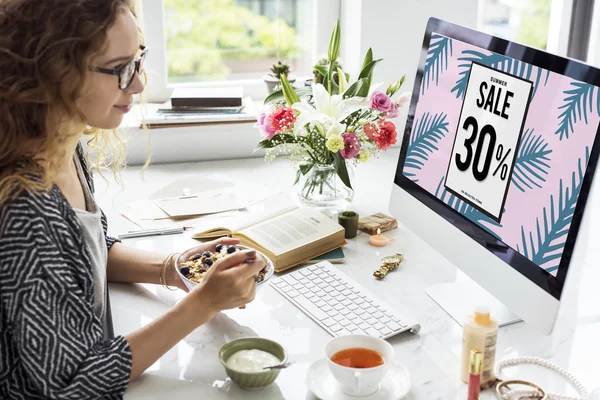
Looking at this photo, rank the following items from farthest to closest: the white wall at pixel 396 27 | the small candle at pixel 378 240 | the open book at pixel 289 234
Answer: the white wall at pixel 396 27
the small candle at pixel 378 240
the open book at pixel 289 234

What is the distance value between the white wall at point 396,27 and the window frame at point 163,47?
128 millimetres

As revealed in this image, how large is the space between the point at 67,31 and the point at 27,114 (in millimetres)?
136

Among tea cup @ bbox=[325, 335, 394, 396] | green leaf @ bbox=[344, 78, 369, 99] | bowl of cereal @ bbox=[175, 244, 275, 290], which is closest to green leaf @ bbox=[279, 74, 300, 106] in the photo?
green leaf @ bbox=[344, 78, 369, 99]

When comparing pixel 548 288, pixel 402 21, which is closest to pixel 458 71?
pixel 548 288

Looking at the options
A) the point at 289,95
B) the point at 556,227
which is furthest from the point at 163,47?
the point at 556,227

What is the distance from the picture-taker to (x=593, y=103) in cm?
105

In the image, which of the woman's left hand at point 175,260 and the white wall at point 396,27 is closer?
the woman's left hand at point 175,260

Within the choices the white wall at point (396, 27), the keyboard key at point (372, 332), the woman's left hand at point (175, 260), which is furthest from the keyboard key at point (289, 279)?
the white wall at point (396, 27)

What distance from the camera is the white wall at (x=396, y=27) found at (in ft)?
7.58

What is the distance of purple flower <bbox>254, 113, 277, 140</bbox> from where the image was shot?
1.69m

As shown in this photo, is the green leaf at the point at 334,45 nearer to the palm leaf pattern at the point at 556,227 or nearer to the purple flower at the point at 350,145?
the purple flower at the point at 350,145

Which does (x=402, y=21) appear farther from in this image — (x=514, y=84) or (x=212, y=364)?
(x=212, y=364)

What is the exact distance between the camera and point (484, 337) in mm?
1084

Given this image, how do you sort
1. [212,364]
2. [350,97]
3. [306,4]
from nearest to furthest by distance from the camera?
1. [212,364]
2. [350,97]
3. [306,4]
